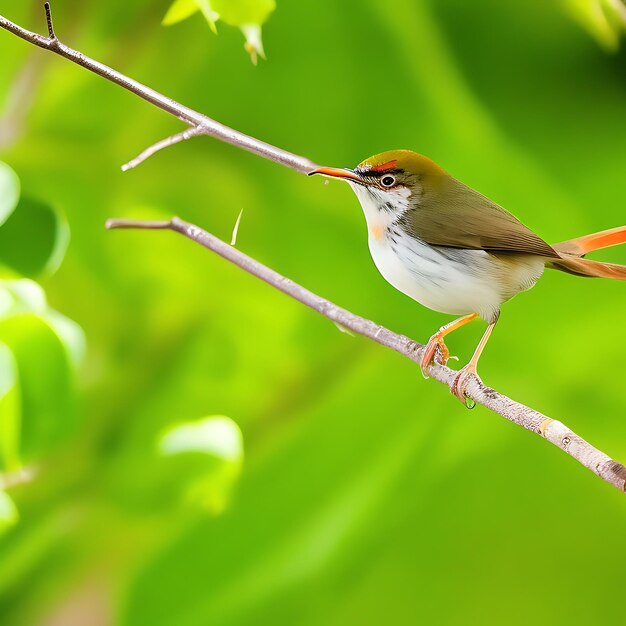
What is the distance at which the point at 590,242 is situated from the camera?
58cm

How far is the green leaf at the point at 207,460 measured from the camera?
0.78m

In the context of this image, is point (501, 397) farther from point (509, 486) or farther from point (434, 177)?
point (509, 486)

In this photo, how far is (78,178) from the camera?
2.65 feet

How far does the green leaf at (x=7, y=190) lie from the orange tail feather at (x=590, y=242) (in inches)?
20.8

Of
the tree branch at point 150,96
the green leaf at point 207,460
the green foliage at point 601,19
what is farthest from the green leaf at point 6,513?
the green foliage at point 601,19

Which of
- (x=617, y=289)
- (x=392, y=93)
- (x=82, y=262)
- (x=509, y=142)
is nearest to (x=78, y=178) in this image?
(x=82, y=262)

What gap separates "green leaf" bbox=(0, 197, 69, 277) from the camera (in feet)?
2.55

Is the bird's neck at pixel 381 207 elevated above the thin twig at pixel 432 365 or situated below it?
above

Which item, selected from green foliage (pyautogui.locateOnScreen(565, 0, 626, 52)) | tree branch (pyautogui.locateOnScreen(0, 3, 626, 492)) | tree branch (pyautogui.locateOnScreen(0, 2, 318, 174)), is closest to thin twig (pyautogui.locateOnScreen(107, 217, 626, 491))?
tree branch (pyautogui.locateOnScreen(0, 3, 626, 492))

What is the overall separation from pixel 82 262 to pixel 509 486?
49 cm

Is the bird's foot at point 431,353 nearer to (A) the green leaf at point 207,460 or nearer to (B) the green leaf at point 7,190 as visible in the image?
(A) the green leaf at point 207,460

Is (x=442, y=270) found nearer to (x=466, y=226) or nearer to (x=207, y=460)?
(x=466, y=226)

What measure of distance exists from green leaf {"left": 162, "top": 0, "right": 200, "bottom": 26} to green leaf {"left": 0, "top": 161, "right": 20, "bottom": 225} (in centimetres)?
22

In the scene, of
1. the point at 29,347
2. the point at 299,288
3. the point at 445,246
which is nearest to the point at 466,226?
the point at 445,246
